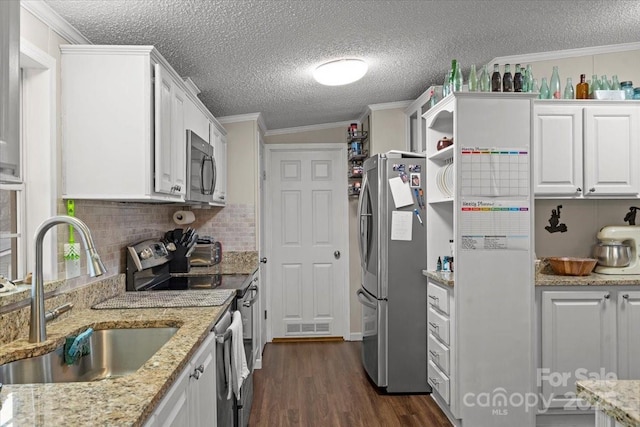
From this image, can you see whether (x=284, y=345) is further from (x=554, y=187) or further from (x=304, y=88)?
(x=554, y=187)

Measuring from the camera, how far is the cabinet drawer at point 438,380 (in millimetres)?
2938

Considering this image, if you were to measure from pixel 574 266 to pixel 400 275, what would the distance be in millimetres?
1128

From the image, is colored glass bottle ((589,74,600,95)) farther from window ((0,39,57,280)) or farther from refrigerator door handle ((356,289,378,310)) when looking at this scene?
window ((0,39,57,280))

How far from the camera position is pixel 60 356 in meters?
1.66

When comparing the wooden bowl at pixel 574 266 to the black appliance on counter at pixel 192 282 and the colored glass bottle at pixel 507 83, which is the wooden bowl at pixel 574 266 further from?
the black appliance on counter at pixel 192 282

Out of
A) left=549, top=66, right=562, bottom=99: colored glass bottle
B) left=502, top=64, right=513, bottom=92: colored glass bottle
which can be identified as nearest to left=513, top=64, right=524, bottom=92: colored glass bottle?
left=502, top=64, right=513, bottom=92: colored glass bottle

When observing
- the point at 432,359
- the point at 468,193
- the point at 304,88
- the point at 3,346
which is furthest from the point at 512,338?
the point at 3,346

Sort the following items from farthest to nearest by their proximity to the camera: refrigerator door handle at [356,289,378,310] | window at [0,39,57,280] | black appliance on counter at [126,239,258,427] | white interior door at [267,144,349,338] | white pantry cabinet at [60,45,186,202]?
1. white interior door at [267,144,349,338]
2. refrigerator door handle at [356,289,378,310]
3. black appliance on counter at [126,239,258,427]
4. white pantry cabinet at [60,45,186,202]
5. window at [0,39,57,280]

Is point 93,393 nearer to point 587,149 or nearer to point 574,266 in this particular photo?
point 574,266

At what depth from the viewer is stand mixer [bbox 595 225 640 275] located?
3080 millimetres

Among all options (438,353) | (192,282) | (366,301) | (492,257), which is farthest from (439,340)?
(192,282)

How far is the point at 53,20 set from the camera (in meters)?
1.93

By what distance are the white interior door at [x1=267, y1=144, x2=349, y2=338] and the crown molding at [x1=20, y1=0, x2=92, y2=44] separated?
295cm

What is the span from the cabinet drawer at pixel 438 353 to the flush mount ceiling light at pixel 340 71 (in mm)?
1842
